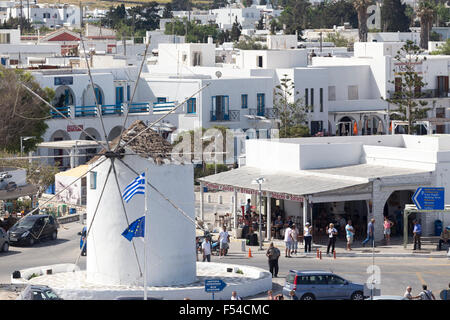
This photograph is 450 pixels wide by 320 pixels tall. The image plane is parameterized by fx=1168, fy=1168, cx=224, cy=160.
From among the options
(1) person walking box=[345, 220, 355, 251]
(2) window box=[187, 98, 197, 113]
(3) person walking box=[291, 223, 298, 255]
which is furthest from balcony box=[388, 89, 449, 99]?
(3) person walking box=[291, 223, 298, 255]

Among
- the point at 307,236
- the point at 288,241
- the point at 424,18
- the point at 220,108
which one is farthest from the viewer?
the point at 424,18

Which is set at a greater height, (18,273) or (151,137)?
(151,137)

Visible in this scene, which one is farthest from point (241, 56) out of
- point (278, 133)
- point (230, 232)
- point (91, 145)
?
point (230, 232)

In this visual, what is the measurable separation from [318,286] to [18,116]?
32788 mm

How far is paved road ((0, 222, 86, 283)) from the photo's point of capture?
120 feet

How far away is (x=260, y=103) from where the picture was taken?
244ft

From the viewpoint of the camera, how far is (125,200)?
1178 inches

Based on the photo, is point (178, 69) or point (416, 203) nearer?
point (416, 203)

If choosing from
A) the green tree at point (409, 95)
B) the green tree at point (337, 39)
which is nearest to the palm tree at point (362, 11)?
the green tree at point (337, 39)

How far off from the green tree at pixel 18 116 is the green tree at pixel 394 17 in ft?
389

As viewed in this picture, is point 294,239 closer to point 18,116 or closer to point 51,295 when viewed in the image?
point 51,295

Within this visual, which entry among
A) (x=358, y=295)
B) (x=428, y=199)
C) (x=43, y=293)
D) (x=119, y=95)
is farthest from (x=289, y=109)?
(x=43, y=293)
